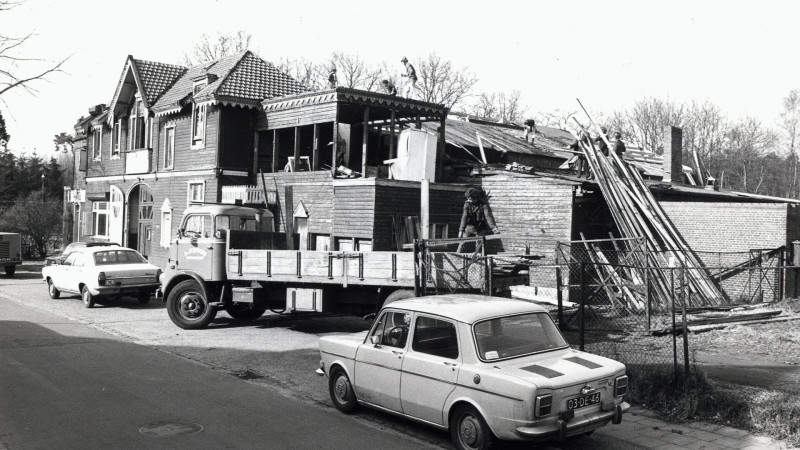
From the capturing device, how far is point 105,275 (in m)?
18.2

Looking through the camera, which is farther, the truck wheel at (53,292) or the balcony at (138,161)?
the balcony at (138,161)

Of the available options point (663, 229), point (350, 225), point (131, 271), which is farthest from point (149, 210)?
point (663, 229)

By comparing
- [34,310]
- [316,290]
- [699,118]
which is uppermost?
[699,118]

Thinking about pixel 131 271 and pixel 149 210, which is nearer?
pixel 131 271

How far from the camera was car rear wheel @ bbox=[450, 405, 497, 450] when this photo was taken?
246 inches

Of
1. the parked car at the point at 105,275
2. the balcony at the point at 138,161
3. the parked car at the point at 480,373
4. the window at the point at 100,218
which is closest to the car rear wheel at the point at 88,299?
the parked car at the point at 105,275

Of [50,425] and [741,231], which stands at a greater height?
[741,231]

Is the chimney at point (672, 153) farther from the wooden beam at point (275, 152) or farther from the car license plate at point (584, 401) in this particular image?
the car license plate at point (584, 401)

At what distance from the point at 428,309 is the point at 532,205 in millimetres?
13599

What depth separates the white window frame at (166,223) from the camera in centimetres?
2706

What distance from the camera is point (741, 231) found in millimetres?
20281

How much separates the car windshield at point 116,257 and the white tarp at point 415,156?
840cm

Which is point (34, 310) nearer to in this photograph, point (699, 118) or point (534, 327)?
A: point (534, 327)

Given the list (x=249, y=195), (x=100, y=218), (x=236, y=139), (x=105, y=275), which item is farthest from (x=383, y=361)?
(x=100, y=218)
